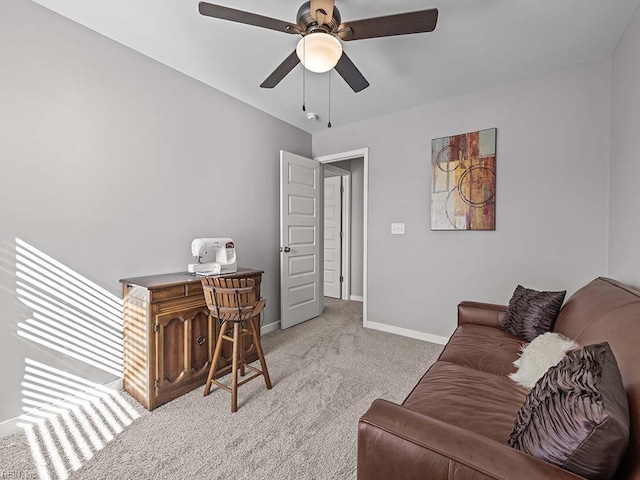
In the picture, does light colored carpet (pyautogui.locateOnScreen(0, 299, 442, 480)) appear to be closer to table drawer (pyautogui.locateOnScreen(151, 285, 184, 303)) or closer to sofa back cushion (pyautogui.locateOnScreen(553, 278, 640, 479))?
table drawer (pyautogui.locateOnScreen(151, 285, 184, 303))

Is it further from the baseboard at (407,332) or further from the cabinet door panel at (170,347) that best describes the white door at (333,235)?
the cabinet door panel at (170,347)

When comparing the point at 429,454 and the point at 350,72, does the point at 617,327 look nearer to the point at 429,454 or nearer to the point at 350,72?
the point at 429,454

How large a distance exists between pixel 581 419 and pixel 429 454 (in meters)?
0.38

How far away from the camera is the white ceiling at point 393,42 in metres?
1.85

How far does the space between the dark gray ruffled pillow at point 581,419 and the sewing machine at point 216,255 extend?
2.24 metres

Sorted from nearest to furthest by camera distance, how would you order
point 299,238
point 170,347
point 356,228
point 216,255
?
point 170,347
point 216,255
point 299,238
point 356,228

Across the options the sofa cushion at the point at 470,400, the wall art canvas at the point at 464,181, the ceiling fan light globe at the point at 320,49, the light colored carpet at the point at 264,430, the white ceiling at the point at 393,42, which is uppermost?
the white ceiling at the point at 393,42

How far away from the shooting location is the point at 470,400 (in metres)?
1.25

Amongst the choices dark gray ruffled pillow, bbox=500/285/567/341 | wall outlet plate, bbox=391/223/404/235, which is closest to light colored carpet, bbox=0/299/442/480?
dark gray ruffled pillow, bbox=500/285/567/341

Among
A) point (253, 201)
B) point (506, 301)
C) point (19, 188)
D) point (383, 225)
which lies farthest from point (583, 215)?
point (19, 188)

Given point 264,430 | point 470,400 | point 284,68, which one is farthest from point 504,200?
point 264,430

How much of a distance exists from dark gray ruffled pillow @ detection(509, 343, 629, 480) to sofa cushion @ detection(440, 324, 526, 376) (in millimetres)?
779

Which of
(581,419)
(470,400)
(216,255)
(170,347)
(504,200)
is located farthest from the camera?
(504,200)

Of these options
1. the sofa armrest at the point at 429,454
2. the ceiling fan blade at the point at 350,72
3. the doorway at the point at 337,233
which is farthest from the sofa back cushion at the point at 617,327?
the doorway at the point at 337,233
